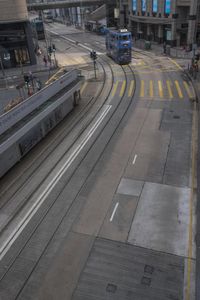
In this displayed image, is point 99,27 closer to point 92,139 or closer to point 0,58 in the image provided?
point 0,58

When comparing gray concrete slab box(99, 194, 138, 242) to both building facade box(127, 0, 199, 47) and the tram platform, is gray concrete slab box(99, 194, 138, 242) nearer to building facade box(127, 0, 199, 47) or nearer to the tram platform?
the tram platform

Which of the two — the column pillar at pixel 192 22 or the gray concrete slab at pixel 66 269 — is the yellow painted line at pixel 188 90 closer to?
the column pillar at pixel 192 22

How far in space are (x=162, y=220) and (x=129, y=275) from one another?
4230 mm

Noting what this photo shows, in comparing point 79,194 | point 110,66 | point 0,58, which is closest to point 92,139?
point 79,194

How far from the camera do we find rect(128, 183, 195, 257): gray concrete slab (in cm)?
1514

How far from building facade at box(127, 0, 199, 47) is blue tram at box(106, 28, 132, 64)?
16.0m

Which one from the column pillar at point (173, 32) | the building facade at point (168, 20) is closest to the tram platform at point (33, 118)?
the building facade at point (168, 20)

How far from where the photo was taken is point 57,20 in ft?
477

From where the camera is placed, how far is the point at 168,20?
60.7 metres

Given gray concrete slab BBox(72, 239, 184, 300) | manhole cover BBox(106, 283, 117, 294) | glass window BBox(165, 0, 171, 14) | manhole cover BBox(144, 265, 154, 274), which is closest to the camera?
gray concrete slab BBox(72, 239, 184, 300)

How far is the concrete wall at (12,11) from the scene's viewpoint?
47.2 metres

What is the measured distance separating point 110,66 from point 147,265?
42215 mm

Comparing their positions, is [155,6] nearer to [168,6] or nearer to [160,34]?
[168,6]

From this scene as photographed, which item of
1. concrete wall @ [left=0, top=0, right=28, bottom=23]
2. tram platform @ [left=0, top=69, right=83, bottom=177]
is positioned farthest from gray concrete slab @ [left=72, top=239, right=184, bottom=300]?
concrete wall @ [left=0, top=0, right=28, bottom=23]
